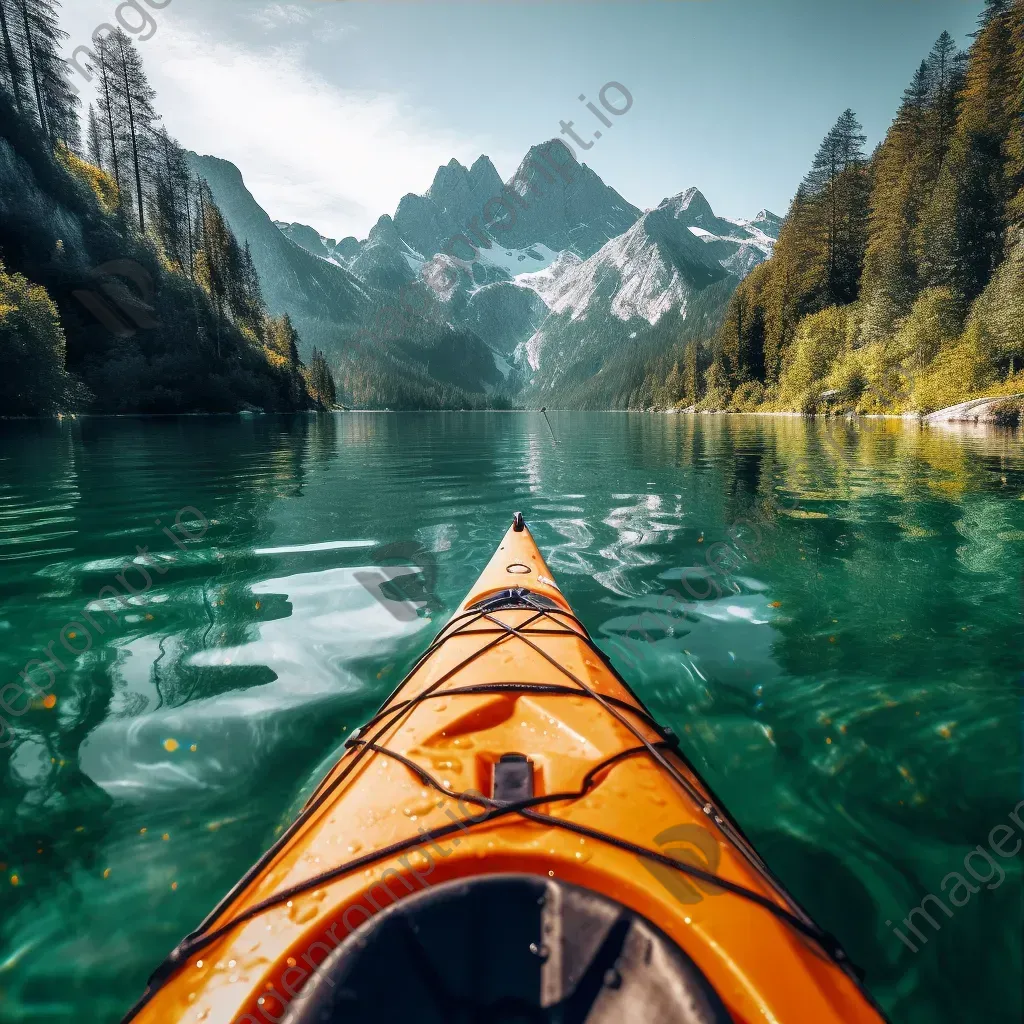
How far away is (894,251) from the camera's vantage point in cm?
4125

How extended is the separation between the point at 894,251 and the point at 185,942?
5553 centimetres

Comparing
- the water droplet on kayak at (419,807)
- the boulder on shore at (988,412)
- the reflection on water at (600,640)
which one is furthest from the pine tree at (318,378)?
the water droplet on kayak at (419,807)

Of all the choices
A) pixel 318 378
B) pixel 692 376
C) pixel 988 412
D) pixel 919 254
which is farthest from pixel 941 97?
pixel 318 378

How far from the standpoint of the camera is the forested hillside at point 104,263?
3066 centimetres

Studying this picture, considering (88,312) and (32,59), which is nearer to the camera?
(88,312)

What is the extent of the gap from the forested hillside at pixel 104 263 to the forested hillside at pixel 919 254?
176 feet

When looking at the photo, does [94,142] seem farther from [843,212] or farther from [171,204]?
[843,212]

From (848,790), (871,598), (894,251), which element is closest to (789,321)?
(894,251)

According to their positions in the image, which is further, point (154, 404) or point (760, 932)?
point (154, 404)

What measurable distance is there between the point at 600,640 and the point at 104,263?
179ft

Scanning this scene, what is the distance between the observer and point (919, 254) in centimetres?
3903

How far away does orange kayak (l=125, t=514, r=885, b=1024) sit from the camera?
1.49 m

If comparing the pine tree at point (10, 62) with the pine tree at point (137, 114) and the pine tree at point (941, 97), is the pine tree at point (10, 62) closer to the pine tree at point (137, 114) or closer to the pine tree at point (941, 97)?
the pine tree at point (137, 114)

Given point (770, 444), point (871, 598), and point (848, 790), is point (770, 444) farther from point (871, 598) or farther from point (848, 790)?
point (848, 790)
